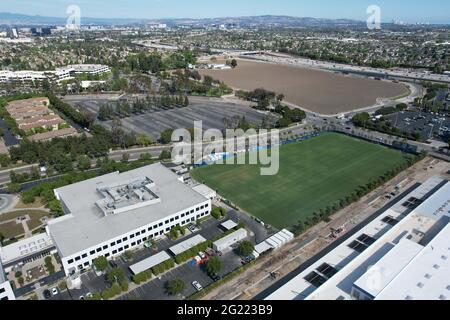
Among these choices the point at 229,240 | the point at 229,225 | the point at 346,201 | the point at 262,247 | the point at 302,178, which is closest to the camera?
the point at 262,247

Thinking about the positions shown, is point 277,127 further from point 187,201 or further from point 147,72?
point 147,72

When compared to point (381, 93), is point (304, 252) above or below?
below

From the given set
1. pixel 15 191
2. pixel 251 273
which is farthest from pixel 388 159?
pixel 15 191

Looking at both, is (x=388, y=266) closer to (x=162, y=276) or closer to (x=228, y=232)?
(x=228, y=232)

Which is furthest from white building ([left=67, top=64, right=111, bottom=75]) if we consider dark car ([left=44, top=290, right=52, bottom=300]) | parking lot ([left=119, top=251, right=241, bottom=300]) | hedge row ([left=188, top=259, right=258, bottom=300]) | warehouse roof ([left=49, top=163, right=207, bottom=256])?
hedge row ([left=188, top=259, right=258, bottom=300])

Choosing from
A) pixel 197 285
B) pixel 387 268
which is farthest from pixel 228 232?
pixel 387 268
